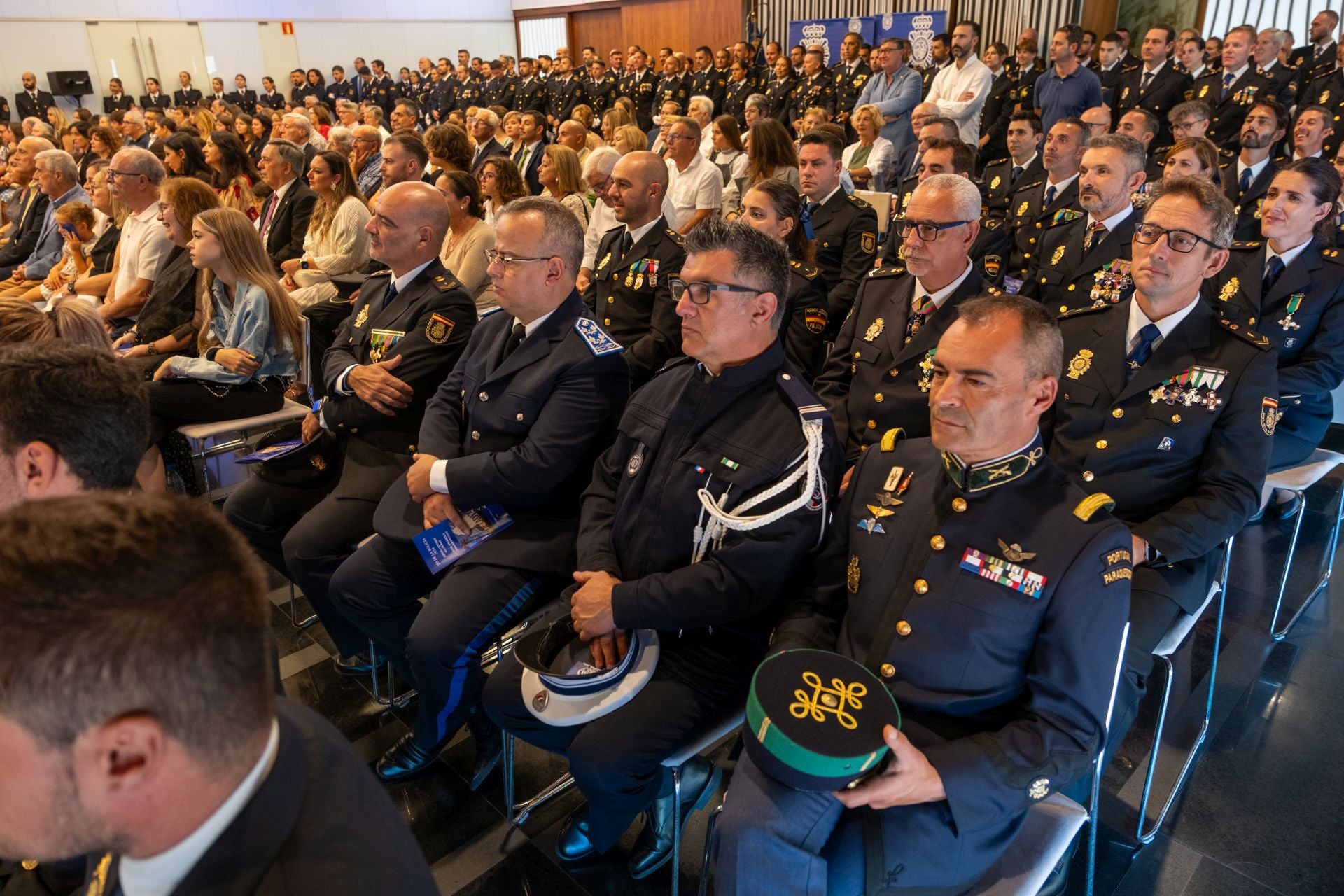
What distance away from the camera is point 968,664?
1.43m

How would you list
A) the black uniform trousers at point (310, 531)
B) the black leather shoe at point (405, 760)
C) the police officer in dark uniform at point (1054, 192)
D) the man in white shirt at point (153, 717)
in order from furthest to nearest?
the police officer in dark uniform at point (1054, 192), the black uniform trousers at point (310, 531), the black leather shoe at point (405, 760), the man in white shirt at point (153, 717)

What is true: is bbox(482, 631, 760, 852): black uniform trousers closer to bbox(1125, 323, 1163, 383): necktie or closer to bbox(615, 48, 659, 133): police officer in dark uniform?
bbox(1125, 323, 1163, 383): necktie

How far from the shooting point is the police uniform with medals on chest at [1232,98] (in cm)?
668

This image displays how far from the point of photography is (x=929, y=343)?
2441 mm

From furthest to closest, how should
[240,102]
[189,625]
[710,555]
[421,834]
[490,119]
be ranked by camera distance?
[240,102] → [490,119] → [421,834] → [710,555] → [189,625]

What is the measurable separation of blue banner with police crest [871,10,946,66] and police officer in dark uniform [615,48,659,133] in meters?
3.00

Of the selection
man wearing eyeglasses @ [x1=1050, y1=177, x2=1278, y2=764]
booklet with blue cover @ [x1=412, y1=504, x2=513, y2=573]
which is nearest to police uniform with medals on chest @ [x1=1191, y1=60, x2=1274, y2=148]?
man wearing eyeglasses @ [x1=1050, y1=177, x2=1278, y2=764]

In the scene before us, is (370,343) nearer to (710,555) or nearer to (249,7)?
(710,555)

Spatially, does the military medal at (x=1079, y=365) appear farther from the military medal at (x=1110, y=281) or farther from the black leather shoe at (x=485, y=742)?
the black leather shoe at (x=485, y=742)

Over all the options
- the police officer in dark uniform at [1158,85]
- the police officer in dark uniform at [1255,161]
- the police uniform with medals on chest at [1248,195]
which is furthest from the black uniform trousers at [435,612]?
the police officer in dark uniform at [1158,85]

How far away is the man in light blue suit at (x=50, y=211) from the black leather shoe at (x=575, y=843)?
197 inches

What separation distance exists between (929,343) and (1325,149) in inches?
228

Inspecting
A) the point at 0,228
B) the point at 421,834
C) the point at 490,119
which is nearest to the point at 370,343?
the point at 421,834

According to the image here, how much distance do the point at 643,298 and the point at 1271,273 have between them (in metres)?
2.42
